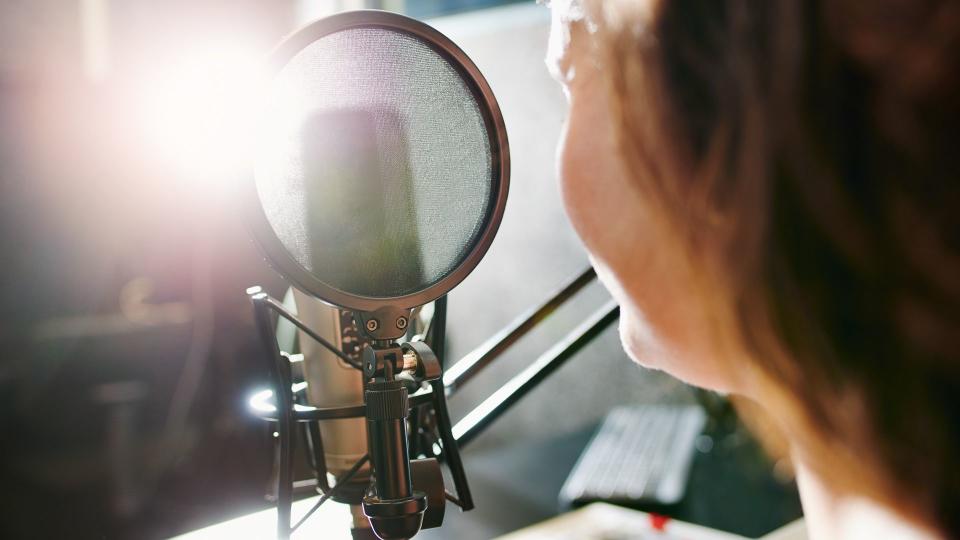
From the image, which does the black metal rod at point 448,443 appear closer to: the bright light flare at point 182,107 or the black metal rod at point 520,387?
the black metal rod at point 520,387

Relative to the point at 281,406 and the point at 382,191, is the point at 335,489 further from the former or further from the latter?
the point at 382,191

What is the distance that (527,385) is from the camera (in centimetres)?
76

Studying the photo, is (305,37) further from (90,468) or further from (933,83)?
(90,468)

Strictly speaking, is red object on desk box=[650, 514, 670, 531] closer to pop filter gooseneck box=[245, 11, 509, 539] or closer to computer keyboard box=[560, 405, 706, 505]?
computer keyboard box=[560, 405, 706, 505]

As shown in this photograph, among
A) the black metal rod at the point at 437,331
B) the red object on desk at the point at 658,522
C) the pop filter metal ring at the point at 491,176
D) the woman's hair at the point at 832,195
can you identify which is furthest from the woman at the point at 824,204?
the red object on desk at the point at 658,522

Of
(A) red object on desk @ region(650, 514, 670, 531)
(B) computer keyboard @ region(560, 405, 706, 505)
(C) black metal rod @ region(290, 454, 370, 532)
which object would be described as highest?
(C) black metal rod @ region(290, 454, 370, 532)

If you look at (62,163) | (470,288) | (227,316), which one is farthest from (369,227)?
(62,163)

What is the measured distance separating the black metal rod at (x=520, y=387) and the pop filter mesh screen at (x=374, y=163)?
0.22m

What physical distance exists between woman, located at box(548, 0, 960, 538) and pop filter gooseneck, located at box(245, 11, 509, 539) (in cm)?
13

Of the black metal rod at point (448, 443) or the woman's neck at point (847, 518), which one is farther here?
the black metal rod at point (448, 443)

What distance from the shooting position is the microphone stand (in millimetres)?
532

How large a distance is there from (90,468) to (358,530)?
2219 millimetres

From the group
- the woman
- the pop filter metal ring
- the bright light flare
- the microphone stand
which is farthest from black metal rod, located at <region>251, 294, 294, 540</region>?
the bright light flare

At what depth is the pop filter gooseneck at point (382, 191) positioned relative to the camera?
521mm
